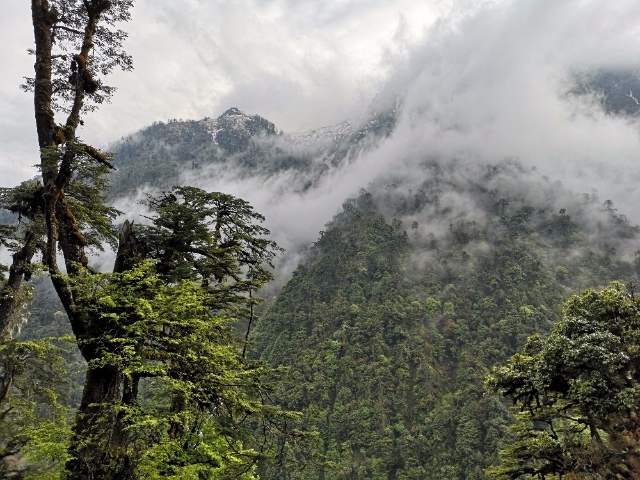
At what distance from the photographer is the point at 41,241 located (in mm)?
11320

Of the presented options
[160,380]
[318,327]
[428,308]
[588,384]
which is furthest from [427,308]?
[160,380]

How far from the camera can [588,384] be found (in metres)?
11.4

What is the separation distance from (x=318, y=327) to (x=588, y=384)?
99.4 metres

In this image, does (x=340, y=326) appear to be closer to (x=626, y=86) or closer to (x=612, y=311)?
(x=612, y=311)

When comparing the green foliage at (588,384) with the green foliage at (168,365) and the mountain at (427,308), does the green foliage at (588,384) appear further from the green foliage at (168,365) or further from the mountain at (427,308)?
the mountain at (427,308)

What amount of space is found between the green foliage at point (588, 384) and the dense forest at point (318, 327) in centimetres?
7

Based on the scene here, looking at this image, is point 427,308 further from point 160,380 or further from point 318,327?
point 160,380

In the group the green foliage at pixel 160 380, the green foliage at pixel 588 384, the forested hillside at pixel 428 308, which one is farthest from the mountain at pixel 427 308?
the green foliage at pixel 160 380

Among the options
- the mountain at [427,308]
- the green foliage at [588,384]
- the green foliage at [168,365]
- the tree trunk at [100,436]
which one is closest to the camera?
the green foliage at [168,365]

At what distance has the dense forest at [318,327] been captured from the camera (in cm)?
655

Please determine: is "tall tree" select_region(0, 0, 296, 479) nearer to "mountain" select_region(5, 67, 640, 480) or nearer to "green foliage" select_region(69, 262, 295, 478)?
"green foliage" select_region(69, 262, 295, 478)

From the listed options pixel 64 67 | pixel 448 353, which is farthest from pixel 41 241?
pixel 448 353

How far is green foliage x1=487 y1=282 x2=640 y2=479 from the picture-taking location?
11.1 metres

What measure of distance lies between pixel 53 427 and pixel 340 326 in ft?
349
